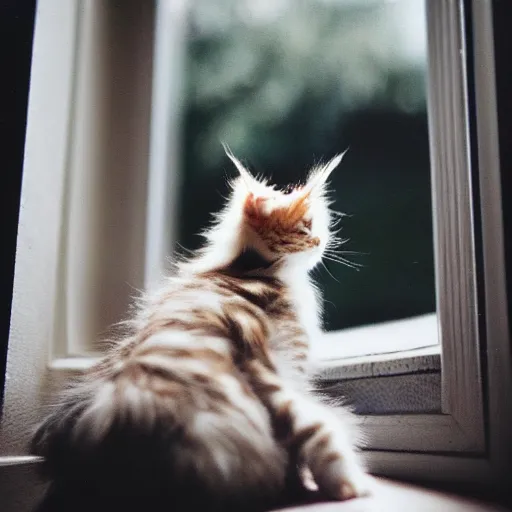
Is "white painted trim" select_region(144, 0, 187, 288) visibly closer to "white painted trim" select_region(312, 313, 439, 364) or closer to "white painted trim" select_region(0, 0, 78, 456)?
"white painted trim" select_region(0, 0, 78, 456)

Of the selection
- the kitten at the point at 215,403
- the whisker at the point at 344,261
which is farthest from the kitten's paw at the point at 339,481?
the whisker at the point at 344,261

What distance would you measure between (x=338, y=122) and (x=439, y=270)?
1.19 ft

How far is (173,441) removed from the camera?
0.57 meters

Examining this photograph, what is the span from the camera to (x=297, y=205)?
80 centimetres

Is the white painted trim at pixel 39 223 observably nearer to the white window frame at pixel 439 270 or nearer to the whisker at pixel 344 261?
the white window frame at pixel 439 270

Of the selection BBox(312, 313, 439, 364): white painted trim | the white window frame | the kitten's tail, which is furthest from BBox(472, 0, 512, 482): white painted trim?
the kitten's tail

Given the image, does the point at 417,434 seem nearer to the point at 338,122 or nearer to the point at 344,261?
the point at 344,261

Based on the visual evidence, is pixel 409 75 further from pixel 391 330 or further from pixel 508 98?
pixel 391 330

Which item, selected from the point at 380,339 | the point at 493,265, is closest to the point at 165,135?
the point at 380,339

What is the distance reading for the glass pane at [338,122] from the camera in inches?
39.2

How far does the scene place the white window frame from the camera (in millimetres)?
738

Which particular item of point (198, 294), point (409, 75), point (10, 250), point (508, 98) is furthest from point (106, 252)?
point (508, 98)

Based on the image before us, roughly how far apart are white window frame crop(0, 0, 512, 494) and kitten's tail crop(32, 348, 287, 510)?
0.28m

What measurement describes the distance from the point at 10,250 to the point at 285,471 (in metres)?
0.53
